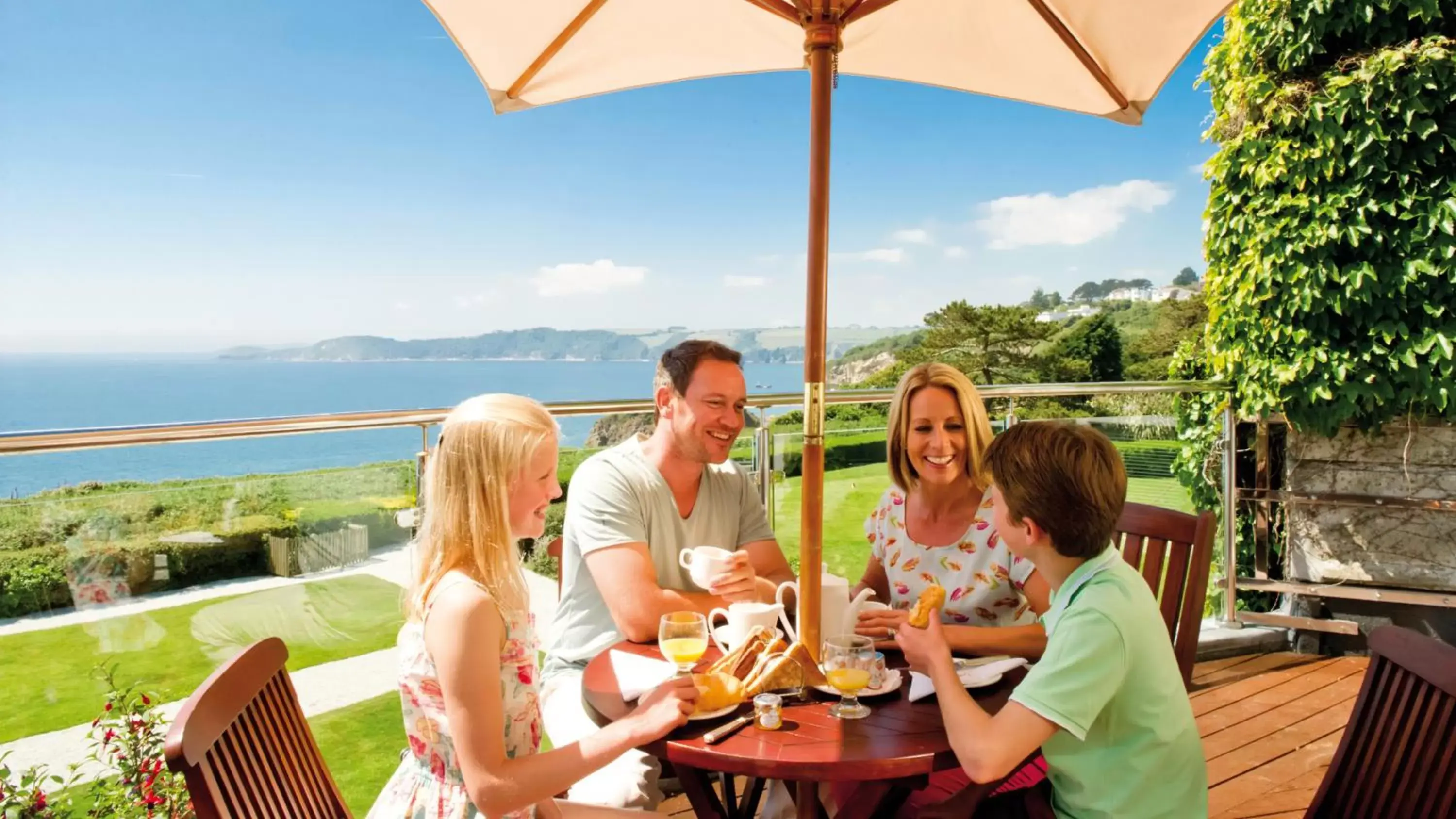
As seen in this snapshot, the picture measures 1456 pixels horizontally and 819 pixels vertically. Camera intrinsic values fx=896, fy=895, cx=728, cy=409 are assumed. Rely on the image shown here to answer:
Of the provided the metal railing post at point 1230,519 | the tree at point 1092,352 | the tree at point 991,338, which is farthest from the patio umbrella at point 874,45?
the tree at point 1092,352

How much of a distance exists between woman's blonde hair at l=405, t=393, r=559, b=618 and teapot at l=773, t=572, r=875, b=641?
0.50 meters

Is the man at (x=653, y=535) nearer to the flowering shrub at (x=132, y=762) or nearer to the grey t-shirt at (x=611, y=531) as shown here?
the grey t-shirt at (x=611, y=531)

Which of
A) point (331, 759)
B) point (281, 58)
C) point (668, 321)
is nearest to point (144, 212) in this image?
point (281, 58)

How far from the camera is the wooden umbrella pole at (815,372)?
5.22ft

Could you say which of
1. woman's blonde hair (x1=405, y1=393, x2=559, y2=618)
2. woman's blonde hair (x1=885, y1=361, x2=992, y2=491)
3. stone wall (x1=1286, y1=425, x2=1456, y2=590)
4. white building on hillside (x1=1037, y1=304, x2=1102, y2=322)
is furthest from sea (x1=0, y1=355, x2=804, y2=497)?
woman's blonde hair (x1=405, y1=393, x2=559, y2=618)

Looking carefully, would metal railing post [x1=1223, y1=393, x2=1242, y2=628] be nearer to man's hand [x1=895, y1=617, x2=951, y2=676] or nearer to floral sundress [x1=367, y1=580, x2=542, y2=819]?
man's hand [x1=895, y1=617, x2=951, y2=676]

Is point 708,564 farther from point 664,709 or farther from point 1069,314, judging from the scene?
point 1069,314

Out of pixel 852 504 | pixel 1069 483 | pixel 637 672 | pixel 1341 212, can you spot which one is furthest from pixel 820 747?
pixel 1341 212

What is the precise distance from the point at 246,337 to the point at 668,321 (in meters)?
41.4

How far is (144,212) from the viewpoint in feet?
212

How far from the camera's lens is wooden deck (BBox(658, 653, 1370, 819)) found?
2.77 metres

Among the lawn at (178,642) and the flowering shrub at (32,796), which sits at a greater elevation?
the lawn at (178,642)

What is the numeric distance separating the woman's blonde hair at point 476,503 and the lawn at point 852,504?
4.49 feet

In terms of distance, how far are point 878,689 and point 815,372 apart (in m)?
0.57
